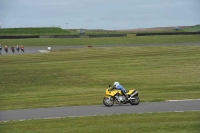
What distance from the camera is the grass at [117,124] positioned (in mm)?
15344

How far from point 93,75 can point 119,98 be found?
13298 mm

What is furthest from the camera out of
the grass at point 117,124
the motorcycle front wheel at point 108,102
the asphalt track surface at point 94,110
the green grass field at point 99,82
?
the motorcycle front wheel at point 108,102

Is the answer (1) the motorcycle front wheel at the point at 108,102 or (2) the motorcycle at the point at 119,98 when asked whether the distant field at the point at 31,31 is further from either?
(1) the motorcycle front wheel at the point at 108,102

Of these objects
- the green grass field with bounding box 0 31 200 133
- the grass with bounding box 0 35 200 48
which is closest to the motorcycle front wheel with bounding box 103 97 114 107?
the green grass field with bounding box 0 31 200 133

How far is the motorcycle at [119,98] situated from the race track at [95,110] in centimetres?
23

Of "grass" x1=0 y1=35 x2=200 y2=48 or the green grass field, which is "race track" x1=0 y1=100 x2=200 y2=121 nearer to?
the green grass field

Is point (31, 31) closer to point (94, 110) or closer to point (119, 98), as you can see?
point (119, 98)

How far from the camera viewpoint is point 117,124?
655 inches

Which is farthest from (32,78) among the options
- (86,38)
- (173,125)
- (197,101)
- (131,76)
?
(86,38)

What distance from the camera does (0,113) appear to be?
2180 cm

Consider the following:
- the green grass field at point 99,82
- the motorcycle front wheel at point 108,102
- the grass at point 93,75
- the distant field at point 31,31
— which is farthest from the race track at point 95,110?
the distant field at point 31,31

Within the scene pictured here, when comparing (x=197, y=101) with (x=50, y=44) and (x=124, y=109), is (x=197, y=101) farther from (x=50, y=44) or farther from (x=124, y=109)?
(x=50, y=44)

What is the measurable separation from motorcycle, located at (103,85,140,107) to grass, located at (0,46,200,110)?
1.28 metres

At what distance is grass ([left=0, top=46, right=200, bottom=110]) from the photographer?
86.8 feet
